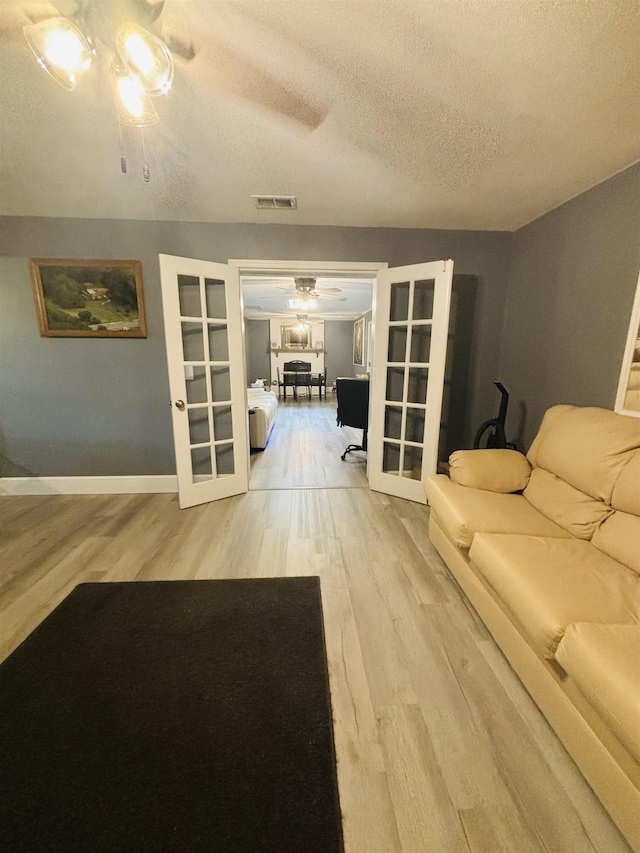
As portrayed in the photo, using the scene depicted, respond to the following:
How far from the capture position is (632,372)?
178 centimetres

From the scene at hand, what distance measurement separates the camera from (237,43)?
3.71 ft

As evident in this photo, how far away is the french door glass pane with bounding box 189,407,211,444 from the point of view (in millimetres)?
2846

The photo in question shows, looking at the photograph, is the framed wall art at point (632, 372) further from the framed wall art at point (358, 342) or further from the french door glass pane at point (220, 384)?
the framed wall art at point (358, 342)

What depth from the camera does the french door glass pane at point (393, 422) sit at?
2996 mm

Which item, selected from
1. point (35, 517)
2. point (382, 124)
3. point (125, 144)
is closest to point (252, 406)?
point (35, 517)

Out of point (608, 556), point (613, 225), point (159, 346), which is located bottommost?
point (608, 556)

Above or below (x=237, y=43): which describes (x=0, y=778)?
below

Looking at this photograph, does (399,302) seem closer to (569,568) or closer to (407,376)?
Answer: (407,376)

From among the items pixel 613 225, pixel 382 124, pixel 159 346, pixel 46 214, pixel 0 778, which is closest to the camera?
pixel 0 778

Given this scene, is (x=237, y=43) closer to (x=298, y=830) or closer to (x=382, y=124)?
(x=382, y=124)

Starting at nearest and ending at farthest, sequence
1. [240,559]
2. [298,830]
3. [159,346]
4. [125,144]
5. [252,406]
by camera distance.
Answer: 1. [298,830]
2. [125,144]
3. [240,559]
4. [159,346]
5. [252,406]

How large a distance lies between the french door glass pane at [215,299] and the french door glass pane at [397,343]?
1.50m

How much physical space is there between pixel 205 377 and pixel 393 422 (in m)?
1.80

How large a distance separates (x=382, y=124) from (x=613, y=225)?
1536mm
